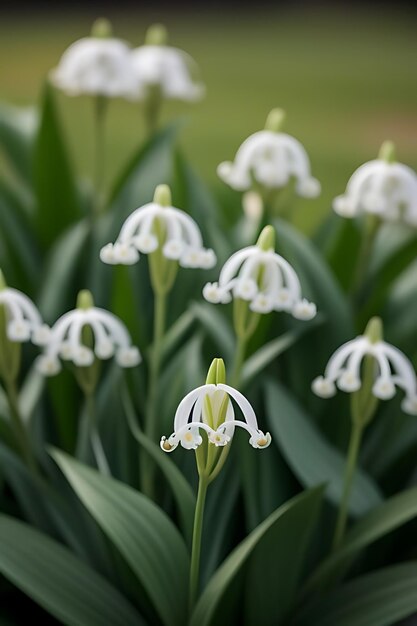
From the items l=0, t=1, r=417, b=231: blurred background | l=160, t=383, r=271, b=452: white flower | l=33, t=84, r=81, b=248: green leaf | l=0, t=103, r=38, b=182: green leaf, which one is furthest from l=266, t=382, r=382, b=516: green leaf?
l=0, t=1, r=417, b=231: blurred background

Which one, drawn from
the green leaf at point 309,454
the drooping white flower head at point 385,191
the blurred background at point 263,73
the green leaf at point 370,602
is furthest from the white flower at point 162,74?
the blurred background at point 263,73

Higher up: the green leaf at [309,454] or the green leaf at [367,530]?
the green leaf at [309,454]

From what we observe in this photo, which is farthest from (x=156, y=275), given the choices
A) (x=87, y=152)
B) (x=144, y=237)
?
(x=87, y=152)

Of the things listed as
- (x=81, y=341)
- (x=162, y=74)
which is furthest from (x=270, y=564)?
(x=162, y=74)

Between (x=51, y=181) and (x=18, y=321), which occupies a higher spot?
(x=51, y=181)

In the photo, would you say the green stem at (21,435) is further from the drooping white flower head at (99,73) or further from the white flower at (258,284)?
the drooping white flower head at (99,73)

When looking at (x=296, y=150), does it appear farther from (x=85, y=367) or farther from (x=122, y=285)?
(x=85, y=367)

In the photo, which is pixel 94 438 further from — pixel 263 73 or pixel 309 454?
pixel 263 73
